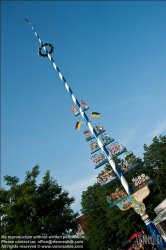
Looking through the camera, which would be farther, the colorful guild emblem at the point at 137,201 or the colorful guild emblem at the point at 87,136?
the colorful guild emblem at the point at 87,136

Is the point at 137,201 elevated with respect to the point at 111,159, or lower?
lower

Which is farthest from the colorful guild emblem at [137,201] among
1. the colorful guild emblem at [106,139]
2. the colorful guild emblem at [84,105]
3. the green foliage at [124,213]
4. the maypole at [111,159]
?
Answer: the green foliage at [124,213]

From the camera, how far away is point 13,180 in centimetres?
2391

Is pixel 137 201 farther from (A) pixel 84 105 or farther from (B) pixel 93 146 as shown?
(A) pixel 84 105

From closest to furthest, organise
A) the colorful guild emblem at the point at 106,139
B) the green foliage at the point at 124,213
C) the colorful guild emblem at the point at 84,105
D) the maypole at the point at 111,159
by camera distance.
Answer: the maypole at the point at 111,159 < the colorful guild emblem at the point at 106,139 < the colorful guild emblem at the point at 84,105 < the green foliage at the point at 124,213

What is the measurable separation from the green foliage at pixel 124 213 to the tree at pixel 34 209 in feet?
33.5

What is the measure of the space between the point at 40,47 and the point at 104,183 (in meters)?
13.8

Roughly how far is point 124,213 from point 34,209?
14.8m

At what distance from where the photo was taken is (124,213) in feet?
103

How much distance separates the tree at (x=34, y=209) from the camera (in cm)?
2083

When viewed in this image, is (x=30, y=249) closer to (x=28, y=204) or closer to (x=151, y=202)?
(x=28, y=204)

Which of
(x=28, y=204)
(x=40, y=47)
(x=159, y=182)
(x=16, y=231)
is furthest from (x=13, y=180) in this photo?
(x=159, y=182)

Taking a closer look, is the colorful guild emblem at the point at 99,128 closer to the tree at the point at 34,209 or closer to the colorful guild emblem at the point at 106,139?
the colorful guild emblem at the point at 106,139

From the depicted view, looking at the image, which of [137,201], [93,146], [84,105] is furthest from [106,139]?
[137,201]
